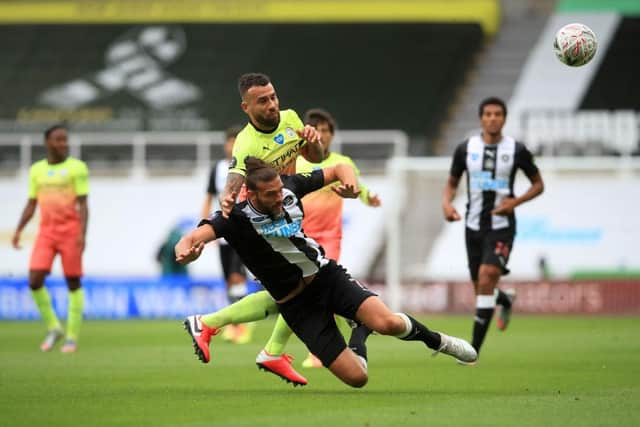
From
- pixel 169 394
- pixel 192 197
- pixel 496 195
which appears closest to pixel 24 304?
pixel 192 197

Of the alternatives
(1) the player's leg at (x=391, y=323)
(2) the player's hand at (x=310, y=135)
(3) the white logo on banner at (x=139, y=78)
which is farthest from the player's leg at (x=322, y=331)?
(3) the white logo on banner at (x=139, y=78)

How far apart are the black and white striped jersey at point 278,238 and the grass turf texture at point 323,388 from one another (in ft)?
2.82

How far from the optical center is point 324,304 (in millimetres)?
10406

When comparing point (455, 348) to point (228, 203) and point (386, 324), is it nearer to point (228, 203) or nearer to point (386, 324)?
point (386, 324)

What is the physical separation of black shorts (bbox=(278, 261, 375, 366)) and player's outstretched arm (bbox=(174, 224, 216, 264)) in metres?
0.90

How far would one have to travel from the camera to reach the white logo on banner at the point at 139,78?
33.6m

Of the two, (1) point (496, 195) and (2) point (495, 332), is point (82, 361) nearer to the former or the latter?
(1) point (496, 195)

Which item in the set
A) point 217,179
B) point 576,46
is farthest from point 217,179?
point 576,46

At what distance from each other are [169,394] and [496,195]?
4470 millimetres

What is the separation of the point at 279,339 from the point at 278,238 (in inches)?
49.0

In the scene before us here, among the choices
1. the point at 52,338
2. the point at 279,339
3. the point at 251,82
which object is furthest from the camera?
the point at 52,338

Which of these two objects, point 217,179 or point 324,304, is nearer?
point 324,304

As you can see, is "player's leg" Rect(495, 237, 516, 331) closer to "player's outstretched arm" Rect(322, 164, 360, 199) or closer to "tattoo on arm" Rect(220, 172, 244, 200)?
"tattoo on arm" Rect(220, 172, 244, 200)

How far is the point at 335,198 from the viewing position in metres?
13.9
